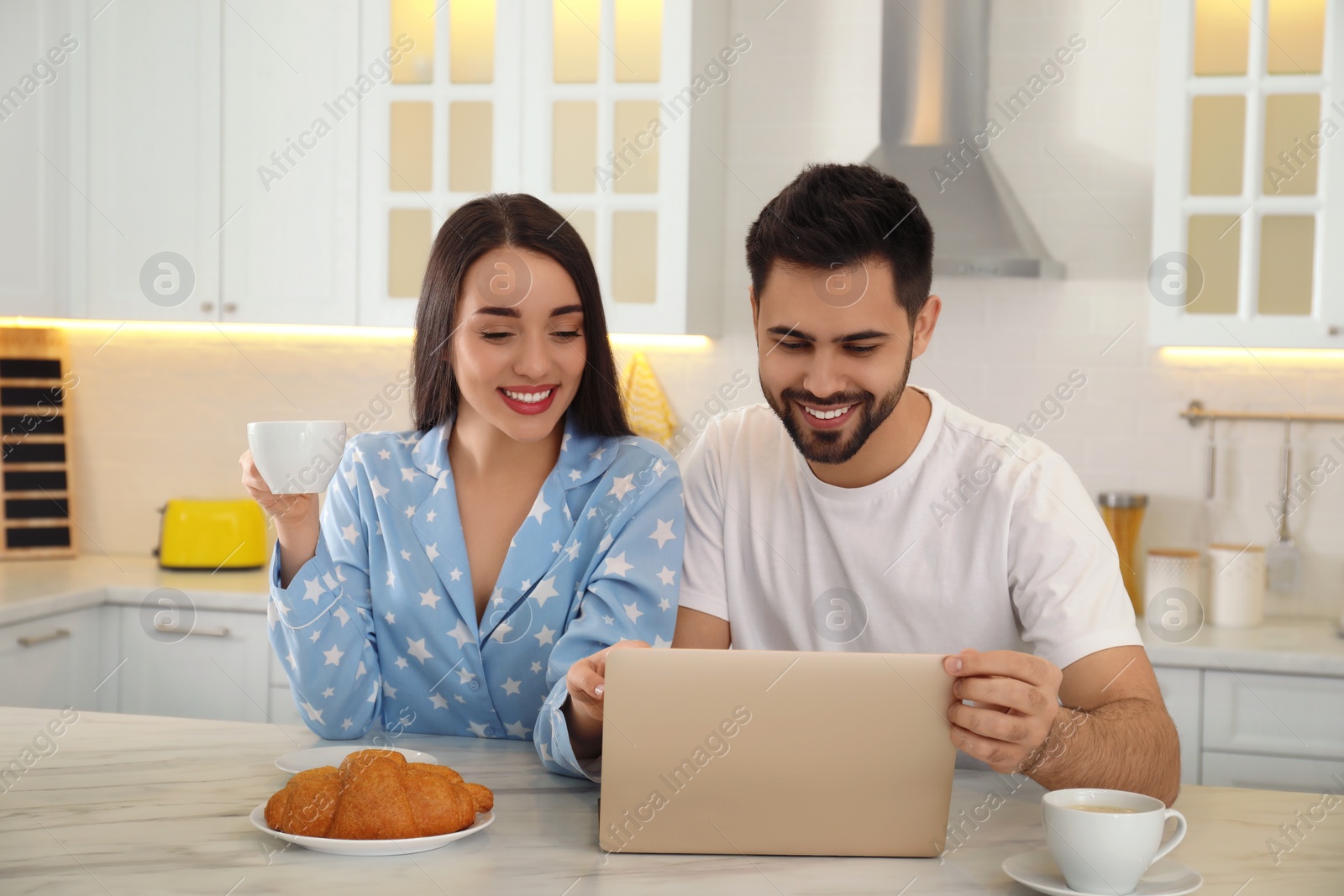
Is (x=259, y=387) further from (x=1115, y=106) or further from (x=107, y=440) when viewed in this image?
(x=1115, y=106)

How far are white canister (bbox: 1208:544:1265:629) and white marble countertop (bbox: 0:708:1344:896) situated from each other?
1483mm

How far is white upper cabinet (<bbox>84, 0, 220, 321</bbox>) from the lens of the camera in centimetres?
310

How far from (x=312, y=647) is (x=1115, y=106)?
2.45 metres

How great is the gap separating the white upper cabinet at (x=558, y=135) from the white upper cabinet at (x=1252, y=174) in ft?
3.61

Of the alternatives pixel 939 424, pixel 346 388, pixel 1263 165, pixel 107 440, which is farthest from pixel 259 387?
pixel 1263 165

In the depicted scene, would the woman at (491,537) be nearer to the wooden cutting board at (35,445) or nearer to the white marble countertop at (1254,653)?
the white marble countertop at (1254,653)

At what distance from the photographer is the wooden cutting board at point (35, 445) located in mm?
3369

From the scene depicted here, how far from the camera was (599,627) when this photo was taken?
→ 150 centimetres

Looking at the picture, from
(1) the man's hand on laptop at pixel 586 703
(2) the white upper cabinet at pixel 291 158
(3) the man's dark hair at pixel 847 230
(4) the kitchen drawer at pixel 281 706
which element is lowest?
(4) the kitchen drawer at pixel 281 706

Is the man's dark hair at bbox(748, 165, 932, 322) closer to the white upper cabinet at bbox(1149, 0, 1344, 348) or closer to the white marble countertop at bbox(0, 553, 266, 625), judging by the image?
the white upper cabinet at bbox(1149, 0, 1344, 348)

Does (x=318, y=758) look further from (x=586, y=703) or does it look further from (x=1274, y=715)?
(x=1274, y=715)

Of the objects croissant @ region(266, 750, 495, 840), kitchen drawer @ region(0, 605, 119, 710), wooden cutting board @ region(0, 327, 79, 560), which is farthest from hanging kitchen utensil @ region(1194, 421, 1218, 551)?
wooden cutting board @ region(0, 327, 79, 560)

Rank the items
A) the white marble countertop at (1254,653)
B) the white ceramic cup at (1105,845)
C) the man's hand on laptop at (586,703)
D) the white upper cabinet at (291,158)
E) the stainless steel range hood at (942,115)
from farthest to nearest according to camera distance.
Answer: the white upper cabinet at (291,158) → the stainless steel range hood at (942,115) → the white marble countertop at (1254,653) → the man's hand on laptop at (586,703) → the white ceramic cup at (1105,845)

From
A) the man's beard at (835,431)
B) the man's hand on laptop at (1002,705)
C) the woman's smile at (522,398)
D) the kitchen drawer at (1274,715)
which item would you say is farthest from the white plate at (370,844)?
the kitchen drawer at (1274,715)
